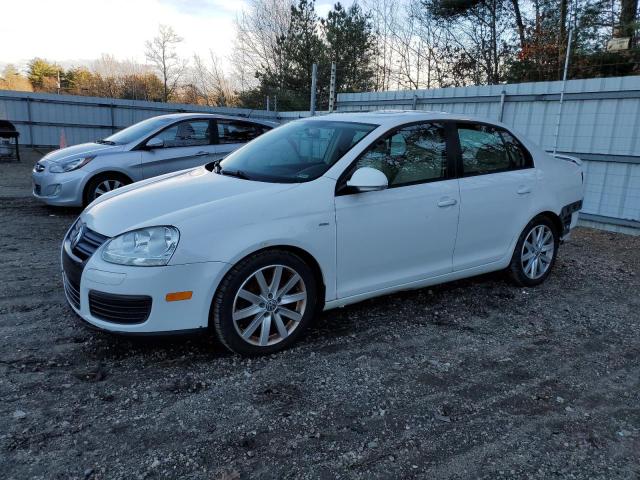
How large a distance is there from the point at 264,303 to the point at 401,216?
3.94 feet

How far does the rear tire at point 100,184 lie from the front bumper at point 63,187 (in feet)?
0.33

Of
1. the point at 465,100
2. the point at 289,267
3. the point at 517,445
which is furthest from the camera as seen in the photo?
the point at 465,100

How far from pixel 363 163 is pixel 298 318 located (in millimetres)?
1191

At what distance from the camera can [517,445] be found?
2.47m

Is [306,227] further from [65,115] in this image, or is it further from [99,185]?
[65,115]

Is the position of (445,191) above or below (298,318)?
above

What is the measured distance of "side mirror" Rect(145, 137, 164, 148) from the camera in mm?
7469

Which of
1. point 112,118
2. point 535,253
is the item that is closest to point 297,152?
point 535,253

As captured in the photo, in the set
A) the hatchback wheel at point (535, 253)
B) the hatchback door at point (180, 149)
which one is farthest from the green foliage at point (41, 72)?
the hatchback wheel at point (535, 253)

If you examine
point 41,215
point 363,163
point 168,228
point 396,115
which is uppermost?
point 396,115

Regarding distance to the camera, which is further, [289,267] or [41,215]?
[41,215]

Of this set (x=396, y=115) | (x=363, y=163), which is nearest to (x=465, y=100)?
(x=396, y=115)

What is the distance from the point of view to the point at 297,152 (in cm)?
385

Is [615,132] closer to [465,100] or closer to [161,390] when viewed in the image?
[465,100]
